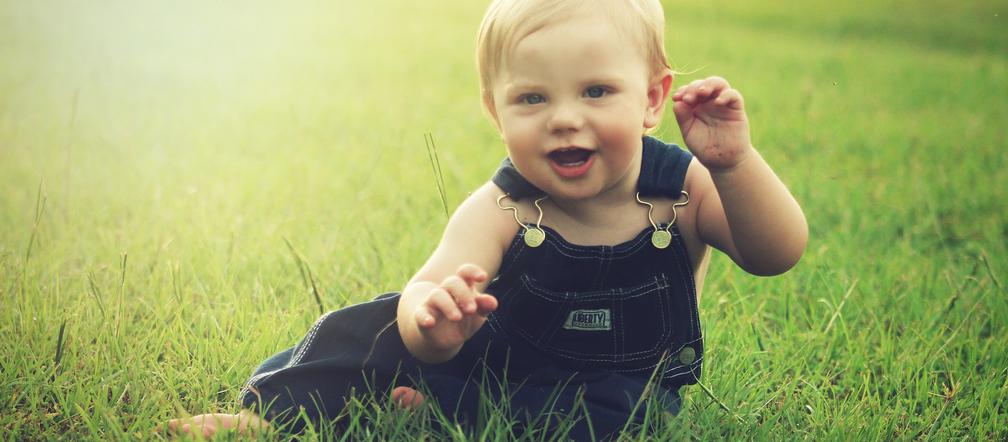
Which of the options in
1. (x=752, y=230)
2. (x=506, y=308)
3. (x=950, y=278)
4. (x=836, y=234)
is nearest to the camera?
(x=752, y=230)

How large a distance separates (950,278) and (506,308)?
1.84 m

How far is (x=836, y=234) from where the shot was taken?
4.06 meters

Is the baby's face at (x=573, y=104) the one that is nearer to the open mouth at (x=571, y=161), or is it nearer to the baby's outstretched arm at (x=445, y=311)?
the open mouth at (x=571, y=161)

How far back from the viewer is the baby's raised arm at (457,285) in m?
1.83

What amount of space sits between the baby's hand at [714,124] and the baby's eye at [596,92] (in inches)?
5.8

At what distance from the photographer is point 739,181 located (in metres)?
2.07

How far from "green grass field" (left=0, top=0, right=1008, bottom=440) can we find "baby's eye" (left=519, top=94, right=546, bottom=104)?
728 mm

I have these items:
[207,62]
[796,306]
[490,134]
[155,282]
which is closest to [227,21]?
[207,62]

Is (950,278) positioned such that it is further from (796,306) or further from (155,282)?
(155,282)

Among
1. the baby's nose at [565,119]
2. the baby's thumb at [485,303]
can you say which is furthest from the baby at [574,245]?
the baby's thumb at [485,303]

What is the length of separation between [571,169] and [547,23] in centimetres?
30

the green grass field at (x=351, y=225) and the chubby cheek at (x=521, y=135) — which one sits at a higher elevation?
the chubby cheek at (x=521, y=135)

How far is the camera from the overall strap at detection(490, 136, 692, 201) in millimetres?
2277

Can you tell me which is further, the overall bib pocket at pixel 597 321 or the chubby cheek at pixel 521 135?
the overall bib pocket at pixel 597 321
